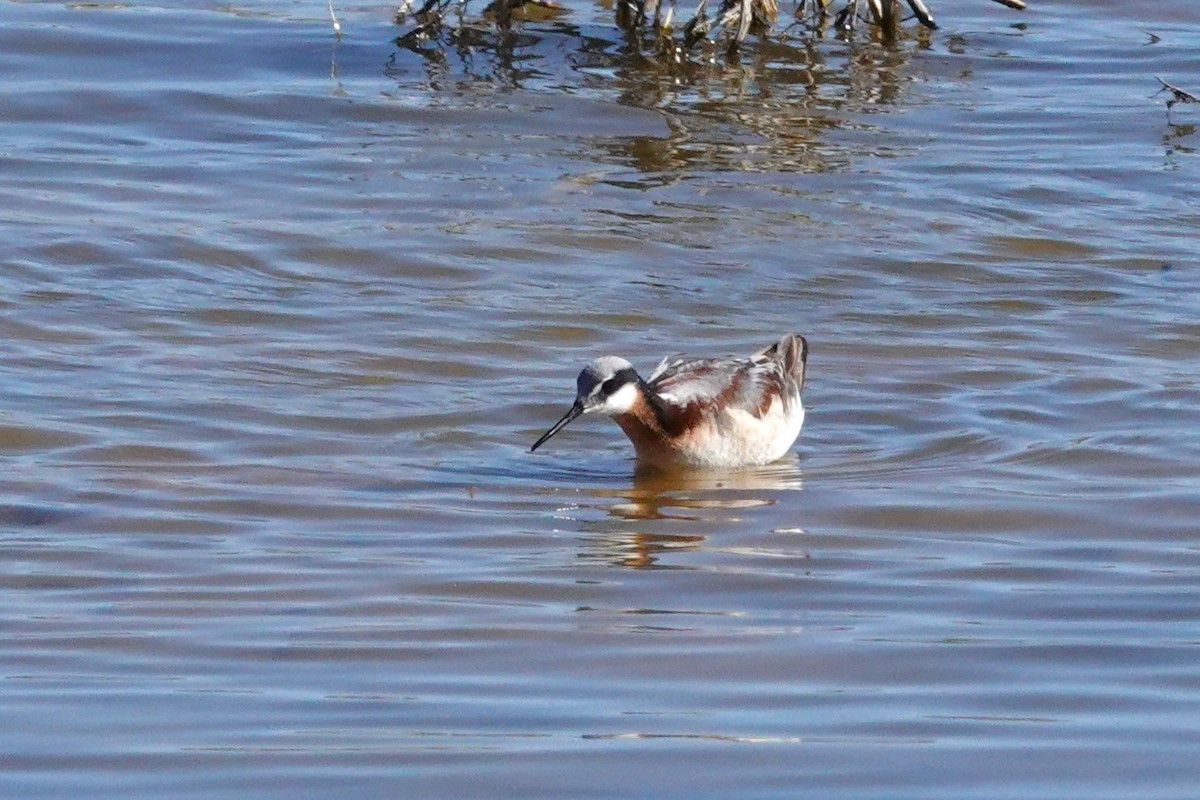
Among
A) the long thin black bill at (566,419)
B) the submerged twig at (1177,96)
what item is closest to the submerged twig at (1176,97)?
the submerged twig at (1177,96)

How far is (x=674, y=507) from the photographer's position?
880 cm

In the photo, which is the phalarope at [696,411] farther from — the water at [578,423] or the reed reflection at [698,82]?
the reed reflection at [698,82]

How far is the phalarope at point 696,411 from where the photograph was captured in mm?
9133

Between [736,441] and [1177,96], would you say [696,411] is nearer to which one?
[736,441]

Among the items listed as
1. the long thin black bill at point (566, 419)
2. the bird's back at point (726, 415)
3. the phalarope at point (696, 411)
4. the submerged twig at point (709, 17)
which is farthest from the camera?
the submerged twig at point (709, 17)

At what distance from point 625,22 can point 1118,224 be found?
601cm

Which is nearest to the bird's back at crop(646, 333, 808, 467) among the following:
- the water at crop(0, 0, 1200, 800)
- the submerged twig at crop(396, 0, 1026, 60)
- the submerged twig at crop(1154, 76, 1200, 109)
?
the water at crop(0, 0, 1200, 800)

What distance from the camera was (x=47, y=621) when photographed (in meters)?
6.63

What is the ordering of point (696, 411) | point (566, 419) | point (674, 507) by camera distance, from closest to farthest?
point (674, 507) < point (566, 419) < point (696, 411)

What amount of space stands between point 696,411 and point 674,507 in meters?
0.75

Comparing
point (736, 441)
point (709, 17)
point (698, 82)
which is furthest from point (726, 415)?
point (709, 17)

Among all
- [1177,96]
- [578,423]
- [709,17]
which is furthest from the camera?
[709,17]

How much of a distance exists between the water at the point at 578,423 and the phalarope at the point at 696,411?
0.49 ft

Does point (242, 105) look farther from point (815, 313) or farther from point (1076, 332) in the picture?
point (1076, 332)
